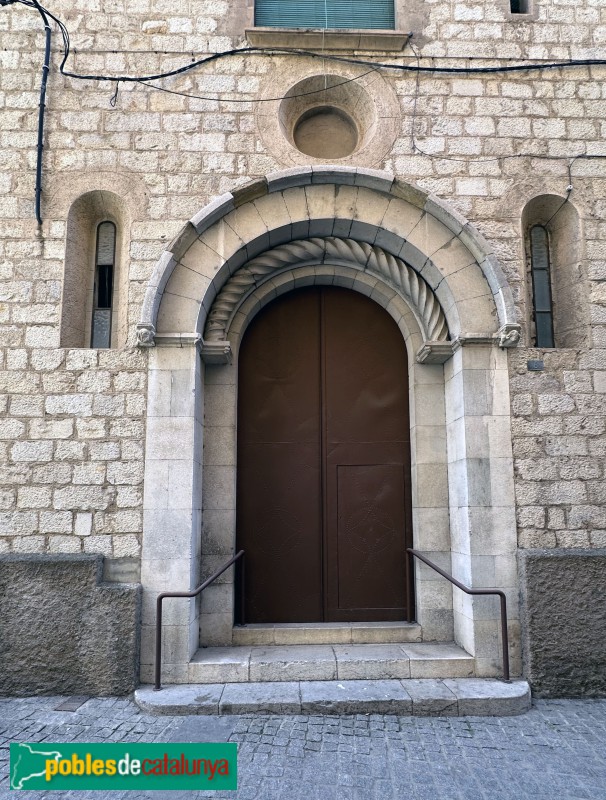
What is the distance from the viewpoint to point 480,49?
225 inches

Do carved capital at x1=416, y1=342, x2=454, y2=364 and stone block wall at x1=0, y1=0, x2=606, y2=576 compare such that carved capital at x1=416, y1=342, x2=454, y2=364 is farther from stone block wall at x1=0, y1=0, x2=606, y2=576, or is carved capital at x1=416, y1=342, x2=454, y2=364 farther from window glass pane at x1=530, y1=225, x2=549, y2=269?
window glass pane at x1=530, y1=225, x2=549, y2=269

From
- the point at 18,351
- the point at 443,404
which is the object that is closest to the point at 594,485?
the point at 443,404

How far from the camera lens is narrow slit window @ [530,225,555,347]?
566 centimetres

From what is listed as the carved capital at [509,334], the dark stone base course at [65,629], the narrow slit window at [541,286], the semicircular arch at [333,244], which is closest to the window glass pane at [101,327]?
the semicircular arch at [333,244]

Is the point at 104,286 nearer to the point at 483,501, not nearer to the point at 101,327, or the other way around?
the point at 101,327

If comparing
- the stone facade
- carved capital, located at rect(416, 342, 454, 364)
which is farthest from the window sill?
carved capital, located at rect(416, 342, 454, 364)

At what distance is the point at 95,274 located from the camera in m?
5.67

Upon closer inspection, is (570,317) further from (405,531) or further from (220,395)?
(220,395)

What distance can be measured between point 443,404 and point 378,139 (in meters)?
2.55

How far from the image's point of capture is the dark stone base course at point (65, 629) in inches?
186

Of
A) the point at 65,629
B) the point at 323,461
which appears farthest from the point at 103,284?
the point at 65,629

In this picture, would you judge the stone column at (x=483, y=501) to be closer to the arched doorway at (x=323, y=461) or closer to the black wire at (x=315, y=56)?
the arched doorway at (x=323, y=461)

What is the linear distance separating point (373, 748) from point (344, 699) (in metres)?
0.55

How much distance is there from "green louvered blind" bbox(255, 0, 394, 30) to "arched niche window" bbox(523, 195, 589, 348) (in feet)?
7.91
